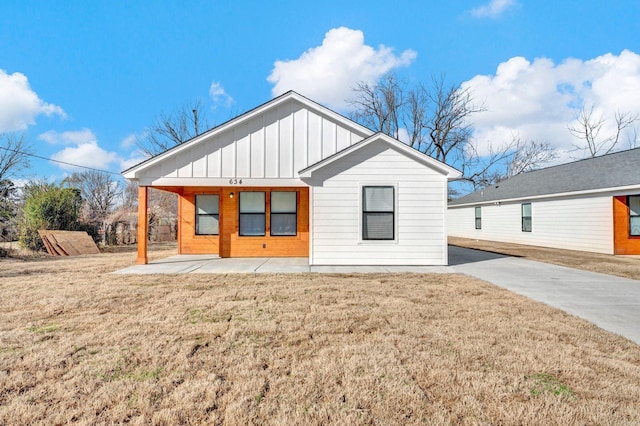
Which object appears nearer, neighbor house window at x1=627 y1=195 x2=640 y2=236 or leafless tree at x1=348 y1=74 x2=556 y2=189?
neighbor house window at x1=627 y1=195 x2=640 y2=236

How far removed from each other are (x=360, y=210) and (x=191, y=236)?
6958mm

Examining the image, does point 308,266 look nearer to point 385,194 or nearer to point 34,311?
point 385,194

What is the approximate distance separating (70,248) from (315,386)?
15.0m

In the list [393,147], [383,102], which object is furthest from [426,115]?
[393,147]

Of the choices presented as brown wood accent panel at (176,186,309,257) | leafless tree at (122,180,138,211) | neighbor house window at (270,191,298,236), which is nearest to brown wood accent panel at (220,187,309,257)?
brown wood accent panel at (176,186,309,257)

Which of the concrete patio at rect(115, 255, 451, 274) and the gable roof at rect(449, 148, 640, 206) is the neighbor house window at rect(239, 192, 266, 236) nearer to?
the concrete patio at rect(115, 255, 451, 274)

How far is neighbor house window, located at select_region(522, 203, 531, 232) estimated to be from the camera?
1792 cm

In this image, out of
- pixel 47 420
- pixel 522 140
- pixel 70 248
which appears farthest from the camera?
pixel 522 140

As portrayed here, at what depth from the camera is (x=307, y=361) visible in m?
3.12

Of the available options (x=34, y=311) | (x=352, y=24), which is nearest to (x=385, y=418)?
(x=34, y=311)

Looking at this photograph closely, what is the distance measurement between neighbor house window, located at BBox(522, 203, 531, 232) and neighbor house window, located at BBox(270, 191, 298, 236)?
46.5 ft

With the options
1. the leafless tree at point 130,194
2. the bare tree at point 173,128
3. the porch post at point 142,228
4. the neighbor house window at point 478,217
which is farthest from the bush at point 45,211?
the neighbor house window at point 478,217

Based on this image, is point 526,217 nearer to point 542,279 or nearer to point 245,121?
point 542,279

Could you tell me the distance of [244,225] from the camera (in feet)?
37.3
